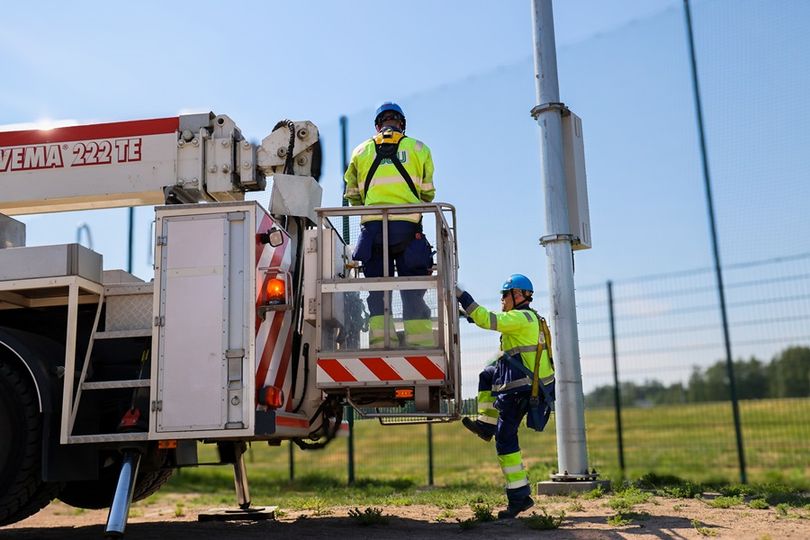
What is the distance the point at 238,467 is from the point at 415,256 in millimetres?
2568

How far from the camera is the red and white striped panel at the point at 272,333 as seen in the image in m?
5.63

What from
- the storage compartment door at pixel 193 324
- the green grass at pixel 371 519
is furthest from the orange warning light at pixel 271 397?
the green grass at pixel 371 519

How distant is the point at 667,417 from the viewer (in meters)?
14.7

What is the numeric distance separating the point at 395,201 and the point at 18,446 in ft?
10.2

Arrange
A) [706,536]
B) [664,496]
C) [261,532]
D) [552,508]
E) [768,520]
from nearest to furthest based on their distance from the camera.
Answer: [706,536], [768,520], [261,532], [552,508], [664,496]

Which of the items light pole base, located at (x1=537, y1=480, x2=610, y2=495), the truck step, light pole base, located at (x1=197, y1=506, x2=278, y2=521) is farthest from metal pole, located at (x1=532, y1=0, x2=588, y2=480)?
the truck step

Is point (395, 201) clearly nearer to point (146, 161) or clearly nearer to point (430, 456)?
point (146, 161)

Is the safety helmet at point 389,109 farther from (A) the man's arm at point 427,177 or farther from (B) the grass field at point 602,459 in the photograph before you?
(B) the grass field at point 602,459

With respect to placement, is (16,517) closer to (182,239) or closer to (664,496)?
(182,239)

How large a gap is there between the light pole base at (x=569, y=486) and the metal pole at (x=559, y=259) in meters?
0.11

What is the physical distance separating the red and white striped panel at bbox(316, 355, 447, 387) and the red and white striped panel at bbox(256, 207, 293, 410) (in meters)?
0.34

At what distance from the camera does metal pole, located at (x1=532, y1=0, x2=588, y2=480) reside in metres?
7.88

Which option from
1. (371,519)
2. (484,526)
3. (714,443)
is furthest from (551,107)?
(714,443)

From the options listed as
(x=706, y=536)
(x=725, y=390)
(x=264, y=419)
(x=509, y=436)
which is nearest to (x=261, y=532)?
(x=264, y=419)
